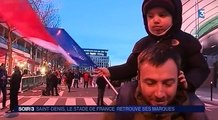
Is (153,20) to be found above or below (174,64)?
above

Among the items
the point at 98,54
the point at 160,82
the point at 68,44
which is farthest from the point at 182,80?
the point at 98,54

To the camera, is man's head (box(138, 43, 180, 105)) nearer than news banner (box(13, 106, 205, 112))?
No

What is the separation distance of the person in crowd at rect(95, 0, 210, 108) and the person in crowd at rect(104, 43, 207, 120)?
0.51 feet

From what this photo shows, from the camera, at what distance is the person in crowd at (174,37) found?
250 centimetres

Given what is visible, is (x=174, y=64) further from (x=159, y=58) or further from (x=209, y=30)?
(x=209, y=30)

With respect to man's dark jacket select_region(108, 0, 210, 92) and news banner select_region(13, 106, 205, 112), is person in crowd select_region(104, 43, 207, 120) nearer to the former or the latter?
news banner select_region(13, 106, 205, 112)

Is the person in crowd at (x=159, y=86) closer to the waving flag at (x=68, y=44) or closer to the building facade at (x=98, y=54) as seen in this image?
the waving flag at (x=68, y=44)

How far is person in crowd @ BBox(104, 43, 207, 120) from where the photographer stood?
2219 mm

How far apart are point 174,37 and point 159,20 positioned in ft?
0.54

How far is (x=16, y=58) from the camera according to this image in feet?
147

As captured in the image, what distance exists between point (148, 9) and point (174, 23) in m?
0.18

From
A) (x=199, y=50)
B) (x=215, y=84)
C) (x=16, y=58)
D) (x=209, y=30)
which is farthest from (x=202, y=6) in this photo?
(x=199, y=50)

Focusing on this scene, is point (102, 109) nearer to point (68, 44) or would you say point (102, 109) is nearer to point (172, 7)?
point (172, 7)

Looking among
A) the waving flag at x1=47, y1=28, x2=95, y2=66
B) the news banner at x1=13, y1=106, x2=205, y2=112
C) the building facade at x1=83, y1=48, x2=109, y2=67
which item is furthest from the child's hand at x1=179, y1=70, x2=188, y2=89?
the building facade at x1=83, y1=48, x2=109, y2=67
